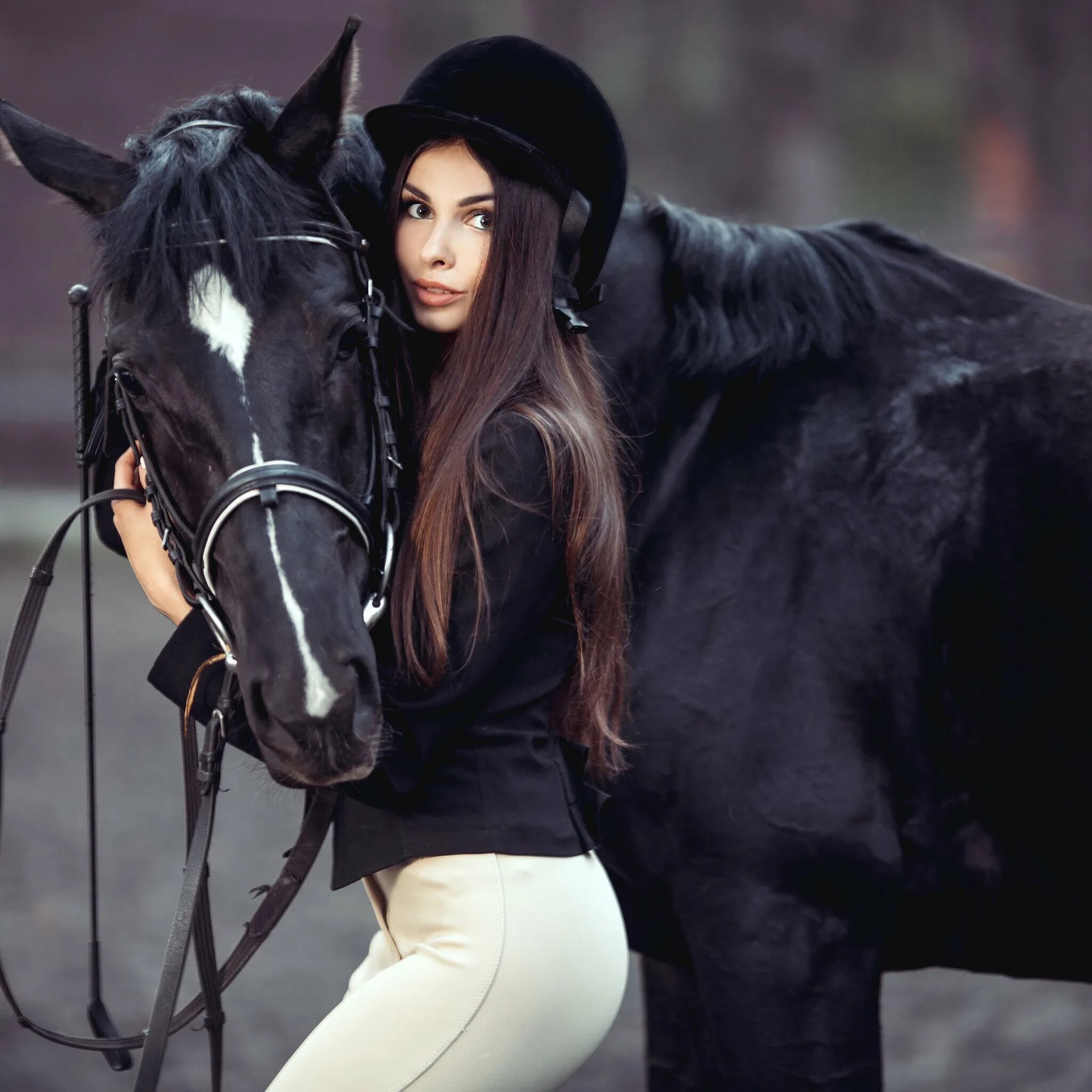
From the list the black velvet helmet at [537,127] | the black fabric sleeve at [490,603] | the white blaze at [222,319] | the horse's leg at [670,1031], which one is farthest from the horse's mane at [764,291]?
the horse's leg at [670,1031]

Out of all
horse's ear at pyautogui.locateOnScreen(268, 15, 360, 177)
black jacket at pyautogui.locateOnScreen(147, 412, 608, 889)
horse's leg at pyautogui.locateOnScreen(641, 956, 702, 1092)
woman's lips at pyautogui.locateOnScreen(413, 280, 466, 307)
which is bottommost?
horse's leg at pyautogui.locateOnScreen(641, 956, 702, 1092)

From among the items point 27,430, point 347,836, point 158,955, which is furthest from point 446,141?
point 27,430

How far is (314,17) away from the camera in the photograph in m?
9.06

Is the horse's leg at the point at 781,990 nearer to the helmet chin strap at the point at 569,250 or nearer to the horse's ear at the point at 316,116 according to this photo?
the helmet chin strap at the point at 569,250

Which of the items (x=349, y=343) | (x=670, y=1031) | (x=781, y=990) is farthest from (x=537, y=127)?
(x=670, y=1031)

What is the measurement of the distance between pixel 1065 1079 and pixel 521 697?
227 centimetres

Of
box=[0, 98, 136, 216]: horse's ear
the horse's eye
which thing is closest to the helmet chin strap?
the horse's eye

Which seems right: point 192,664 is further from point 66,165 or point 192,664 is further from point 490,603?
point 66,165

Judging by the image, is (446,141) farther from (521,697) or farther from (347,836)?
(347,836)

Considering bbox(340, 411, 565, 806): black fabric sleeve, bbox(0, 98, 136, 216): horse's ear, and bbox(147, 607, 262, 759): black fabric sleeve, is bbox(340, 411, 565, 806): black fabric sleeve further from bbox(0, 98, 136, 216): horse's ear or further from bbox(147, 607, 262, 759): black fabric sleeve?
bbox(0, 98, 136, 216): horse's ear

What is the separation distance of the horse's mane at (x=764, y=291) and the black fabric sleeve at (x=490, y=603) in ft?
1.88

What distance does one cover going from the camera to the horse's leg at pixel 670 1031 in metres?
2.02

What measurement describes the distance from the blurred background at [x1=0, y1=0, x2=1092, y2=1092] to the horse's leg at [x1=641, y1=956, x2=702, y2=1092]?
974mm

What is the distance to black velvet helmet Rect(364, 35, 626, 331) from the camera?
153 centimetres
